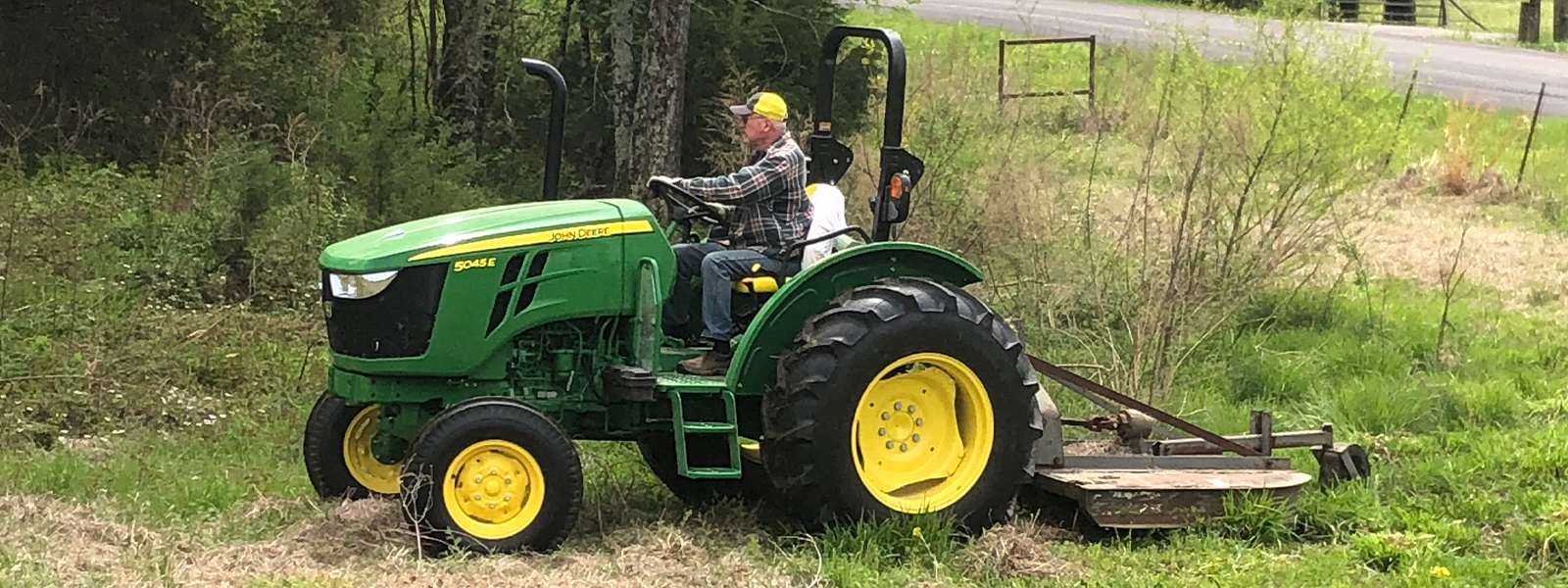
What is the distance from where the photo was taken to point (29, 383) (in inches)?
298

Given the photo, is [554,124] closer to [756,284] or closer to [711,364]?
[756,284]

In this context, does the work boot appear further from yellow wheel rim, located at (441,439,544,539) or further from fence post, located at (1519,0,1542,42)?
fence post, located at (1519,0,1542,42)

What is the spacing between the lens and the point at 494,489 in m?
5.29

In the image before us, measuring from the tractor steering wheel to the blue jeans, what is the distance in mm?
129

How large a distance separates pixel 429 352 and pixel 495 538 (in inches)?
25.8

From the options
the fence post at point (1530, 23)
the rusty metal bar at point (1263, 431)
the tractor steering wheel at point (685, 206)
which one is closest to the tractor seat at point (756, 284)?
the tractor steering wheel at point (685, 206)

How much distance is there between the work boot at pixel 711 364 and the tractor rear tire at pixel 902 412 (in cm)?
31

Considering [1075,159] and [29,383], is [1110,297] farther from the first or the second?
[29,383]

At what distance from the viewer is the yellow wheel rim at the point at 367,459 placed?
6.05 meters

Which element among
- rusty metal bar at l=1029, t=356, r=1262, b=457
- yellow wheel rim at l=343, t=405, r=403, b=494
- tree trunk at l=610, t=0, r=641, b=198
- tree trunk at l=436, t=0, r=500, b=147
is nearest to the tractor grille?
yellow wheel rim at l=343, t=405, r=403, b=494

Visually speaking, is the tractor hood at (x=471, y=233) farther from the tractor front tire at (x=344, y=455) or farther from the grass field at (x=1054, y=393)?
the grass field at (x=1054, y=393)

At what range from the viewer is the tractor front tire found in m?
5.98

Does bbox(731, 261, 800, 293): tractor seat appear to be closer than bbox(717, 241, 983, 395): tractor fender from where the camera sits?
No

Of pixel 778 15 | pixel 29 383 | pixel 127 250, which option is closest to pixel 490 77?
pixel 778 15
